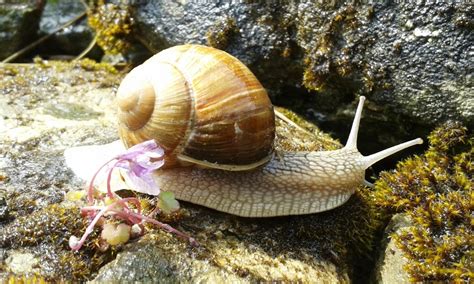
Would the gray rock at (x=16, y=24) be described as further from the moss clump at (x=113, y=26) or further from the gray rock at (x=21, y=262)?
the gray rock at (x=21, y=262)

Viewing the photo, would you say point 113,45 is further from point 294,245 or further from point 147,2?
point 294,245

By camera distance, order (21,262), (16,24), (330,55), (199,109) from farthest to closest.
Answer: (16,24) < (330,55) < (199,109) < (21,262)

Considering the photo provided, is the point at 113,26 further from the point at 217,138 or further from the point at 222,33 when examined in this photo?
the point at 217,138

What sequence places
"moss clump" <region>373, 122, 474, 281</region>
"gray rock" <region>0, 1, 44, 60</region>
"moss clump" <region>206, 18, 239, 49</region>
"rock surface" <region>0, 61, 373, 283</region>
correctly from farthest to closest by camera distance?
"gray rock" <region>0, 1, 44, 60</region>, "moss clump" <region>206, 18, 239, 49</region>, "moss clump" <region>373, 122, 474, 281</region>, "rock surface" <region>0, 61, 373, 283</region>

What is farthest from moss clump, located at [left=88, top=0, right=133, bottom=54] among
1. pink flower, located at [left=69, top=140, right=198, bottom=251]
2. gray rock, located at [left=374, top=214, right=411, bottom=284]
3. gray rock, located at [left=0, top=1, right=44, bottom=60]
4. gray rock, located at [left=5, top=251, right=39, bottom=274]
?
gray rock, located at [left=374, top=214, right=411, bottom=284]

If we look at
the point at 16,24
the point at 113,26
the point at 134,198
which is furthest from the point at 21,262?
the point at 16,24

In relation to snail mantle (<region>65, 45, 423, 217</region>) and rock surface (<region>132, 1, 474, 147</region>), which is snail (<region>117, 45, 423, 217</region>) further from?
rock surface (<region>132, 1, 474, 147</region>)
